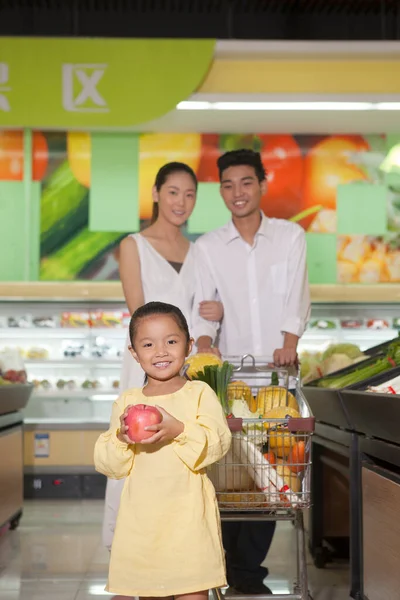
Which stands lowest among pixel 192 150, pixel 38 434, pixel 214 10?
pixel 38 434

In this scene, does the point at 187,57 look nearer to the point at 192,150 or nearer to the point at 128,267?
the point at 192,150

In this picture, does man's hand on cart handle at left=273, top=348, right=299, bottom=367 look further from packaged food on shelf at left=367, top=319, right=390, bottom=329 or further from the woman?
Answer: packaged food on shelf at left=367, top=319, right=390, bottom=329

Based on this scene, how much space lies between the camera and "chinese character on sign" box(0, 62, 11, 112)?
7.03 metres

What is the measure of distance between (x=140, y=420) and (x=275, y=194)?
6.08m

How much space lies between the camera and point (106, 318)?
26.7ft

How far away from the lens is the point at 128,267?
457 cm

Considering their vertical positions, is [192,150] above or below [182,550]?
above

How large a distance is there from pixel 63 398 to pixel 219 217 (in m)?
2.05

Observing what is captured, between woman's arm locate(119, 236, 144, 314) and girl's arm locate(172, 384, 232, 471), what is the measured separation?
1.98m

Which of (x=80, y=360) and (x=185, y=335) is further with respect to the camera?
(x=80, y=360)

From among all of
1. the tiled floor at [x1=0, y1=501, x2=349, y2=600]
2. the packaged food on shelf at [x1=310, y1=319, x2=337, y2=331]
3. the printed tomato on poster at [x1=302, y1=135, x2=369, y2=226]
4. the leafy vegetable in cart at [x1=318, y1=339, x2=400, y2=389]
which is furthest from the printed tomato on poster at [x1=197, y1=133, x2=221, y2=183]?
the leafy vegetable in cart at [x1=318, y1=339, x2=400, y2=389]

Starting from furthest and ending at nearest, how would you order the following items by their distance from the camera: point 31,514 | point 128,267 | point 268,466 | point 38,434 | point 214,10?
point 214,10, point 38,434, point 31,514, point 128,267, point 268,466

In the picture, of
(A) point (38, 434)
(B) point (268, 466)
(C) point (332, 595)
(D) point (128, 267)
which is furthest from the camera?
(A) point (38, 434)

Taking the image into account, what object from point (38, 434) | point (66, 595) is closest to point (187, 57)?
point (38, 434)
